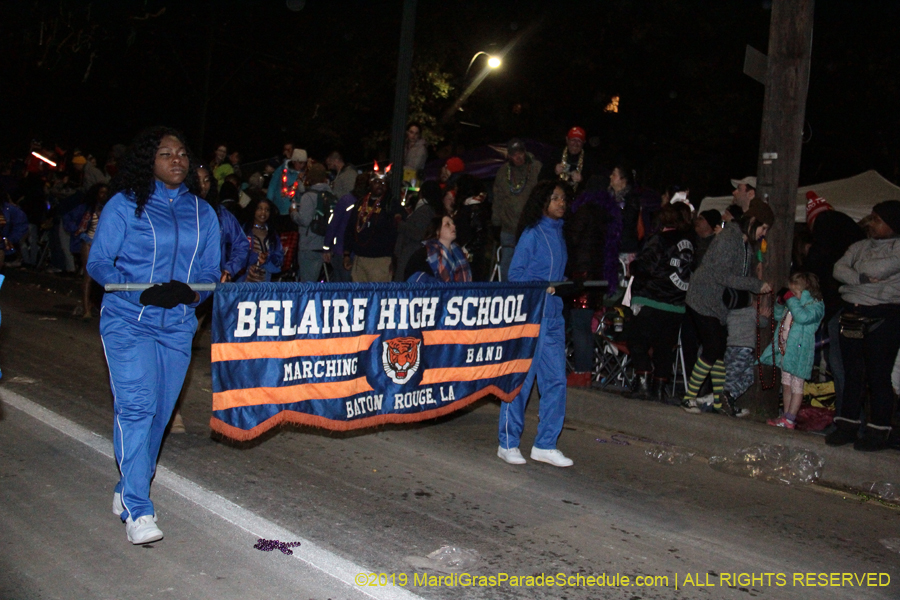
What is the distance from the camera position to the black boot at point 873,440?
7.31m

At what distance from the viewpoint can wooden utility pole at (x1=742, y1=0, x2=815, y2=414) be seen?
8.51 m

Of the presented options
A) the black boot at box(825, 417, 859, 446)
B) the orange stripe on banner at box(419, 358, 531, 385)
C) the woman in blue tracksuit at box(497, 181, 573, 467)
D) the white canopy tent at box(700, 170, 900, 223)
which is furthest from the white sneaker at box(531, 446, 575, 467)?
the white canopy tent at box(700, 170, 900, 223)

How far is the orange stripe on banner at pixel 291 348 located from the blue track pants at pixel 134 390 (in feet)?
0.92

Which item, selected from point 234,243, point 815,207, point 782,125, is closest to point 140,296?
point 234,243

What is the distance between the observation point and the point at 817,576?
5094 millimetres

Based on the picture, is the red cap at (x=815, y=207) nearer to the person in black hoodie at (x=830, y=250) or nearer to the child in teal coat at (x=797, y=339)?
the person in black hoodie at (x=830, y=250)

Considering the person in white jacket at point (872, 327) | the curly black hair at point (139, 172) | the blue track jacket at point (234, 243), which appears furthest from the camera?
the blue track jacket at point (234, 243)

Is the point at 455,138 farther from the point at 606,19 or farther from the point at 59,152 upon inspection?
the point at 59,152

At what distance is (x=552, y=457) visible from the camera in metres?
7.03

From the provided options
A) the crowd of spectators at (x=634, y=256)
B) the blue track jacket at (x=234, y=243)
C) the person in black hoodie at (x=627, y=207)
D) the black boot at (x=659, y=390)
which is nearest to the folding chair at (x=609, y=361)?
the crowd of spectators at (x=634, y=256)

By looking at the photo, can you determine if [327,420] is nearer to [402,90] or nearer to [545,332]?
[545,332]

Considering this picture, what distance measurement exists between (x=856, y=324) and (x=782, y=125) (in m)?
2.10

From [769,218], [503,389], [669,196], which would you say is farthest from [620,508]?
[669,196]

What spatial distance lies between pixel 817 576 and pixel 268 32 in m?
28.7
